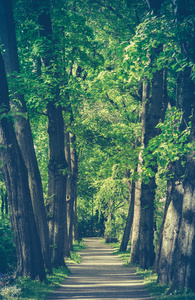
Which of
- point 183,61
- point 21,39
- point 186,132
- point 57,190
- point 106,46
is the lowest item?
point 57,190

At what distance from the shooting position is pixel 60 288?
12.0 metres

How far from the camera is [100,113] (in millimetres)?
23281

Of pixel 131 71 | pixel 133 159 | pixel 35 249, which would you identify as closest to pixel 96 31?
pixel 133 159

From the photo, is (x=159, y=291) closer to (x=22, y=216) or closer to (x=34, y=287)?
(x=34, y=287)

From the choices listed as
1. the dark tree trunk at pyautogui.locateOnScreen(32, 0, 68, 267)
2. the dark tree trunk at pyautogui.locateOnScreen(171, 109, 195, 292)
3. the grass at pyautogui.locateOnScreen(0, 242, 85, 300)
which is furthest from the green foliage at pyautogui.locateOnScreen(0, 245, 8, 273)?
the dark tree trunk at pyautogui.locateOnScreen(171, 109, 195, 292)

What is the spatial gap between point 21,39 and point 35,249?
763 centimetres

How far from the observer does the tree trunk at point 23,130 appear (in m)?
11.9

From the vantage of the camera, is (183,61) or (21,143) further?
(21,143)

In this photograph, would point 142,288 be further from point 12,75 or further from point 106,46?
point 106,46

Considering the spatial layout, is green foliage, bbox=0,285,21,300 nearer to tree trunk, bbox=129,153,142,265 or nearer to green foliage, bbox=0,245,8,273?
green foliage, bbox=0,245,8,273

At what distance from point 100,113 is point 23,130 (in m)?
10.7

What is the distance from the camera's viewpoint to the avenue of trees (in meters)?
10.0

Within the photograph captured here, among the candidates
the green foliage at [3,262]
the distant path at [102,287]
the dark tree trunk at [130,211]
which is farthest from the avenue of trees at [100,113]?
the dark tree trunk at [130,211]

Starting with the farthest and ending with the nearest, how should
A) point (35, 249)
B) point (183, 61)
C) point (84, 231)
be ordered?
1. point (84, 231)
2. point (35, 249)
3. point (183, 61)
